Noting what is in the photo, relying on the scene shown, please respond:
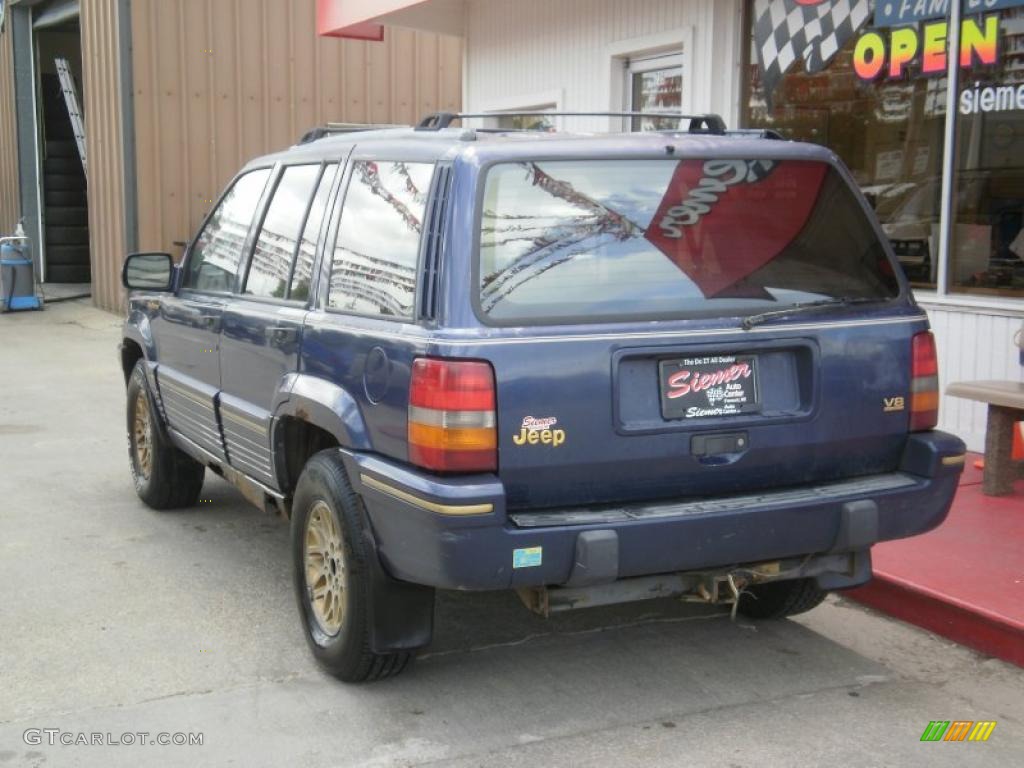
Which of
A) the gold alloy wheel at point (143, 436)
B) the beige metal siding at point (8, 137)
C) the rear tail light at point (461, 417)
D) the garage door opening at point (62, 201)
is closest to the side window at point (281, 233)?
the rear tail light at point (461, 417)

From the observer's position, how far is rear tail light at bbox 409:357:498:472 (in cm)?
360

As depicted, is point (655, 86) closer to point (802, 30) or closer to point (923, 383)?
point (802, 30)

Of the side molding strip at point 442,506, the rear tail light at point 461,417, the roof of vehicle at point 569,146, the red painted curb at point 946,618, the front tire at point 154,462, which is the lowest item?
the red painted curb at point 946,618

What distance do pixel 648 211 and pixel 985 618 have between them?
7.16 feet

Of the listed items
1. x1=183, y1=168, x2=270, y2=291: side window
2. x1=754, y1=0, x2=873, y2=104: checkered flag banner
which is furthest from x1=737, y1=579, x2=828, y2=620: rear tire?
x1=754, y1=0, x2=873, y2=104: checkered flag banner

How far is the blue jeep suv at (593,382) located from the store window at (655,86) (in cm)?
530

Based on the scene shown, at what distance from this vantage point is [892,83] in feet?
25.3

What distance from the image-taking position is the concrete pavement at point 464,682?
3.84m

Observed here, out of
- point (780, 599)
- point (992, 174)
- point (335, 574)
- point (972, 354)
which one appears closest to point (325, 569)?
point (335, 574)

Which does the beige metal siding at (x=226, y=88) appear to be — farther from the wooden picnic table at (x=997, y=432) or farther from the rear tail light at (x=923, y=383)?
the rear tail light at (x=923, y=383)

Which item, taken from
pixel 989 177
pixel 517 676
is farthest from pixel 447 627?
pixel 989 177

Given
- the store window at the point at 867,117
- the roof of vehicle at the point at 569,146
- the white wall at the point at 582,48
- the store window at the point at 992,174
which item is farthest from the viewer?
the white wall at the point at 582,48

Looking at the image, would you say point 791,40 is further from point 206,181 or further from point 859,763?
point 206,181

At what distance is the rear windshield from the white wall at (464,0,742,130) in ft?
15.8
